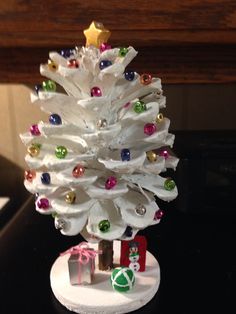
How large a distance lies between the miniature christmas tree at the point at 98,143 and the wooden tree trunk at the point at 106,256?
55mm

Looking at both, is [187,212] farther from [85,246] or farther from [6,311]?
[6,311]

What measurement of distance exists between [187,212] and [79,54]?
0.47 meters

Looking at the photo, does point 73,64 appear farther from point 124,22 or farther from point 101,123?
point 124,22

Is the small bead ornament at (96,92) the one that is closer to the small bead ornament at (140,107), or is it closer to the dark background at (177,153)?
the small bead ornament at (140,107)

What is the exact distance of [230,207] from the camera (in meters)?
0.85

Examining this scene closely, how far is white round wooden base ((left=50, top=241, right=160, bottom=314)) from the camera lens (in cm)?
55

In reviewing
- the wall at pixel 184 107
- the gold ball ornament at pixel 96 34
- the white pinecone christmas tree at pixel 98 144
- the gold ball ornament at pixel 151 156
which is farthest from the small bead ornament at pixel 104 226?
the wall at pixel 184 107

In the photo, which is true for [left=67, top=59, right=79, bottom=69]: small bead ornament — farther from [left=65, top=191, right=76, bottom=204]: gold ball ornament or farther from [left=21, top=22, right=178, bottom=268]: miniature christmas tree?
[left=65, top=191, right=76, bottom=204]: gold ball ornament

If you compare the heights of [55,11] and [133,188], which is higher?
[55,11]

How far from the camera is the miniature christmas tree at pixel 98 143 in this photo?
0.50 m

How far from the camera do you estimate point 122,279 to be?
565 mm

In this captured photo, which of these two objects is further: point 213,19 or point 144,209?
point 213,19

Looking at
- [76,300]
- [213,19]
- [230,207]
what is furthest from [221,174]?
[76,300]

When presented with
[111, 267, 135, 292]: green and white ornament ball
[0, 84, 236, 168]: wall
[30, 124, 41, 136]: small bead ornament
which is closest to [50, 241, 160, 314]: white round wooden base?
[111, 267, 135, 292]: green and white ornament ball
